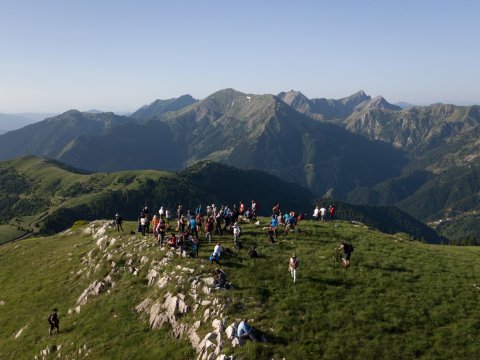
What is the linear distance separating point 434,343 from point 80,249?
48681 millimetres

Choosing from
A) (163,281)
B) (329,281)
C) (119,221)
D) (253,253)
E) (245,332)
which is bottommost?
(163,281)

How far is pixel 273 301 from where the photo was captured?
34062mm

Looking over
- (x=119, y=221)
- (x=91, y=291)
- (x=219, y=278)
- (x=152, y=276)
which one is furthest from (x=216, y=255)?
(x=119, y=221)

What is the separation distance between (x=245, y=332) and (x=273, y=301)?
211 inches

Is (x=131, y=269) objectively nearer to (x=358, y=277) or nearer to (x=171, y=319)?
(x=171, y=319)

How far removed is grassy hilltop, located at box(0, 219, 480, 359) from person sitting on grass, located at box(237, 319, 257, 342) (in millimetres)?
870

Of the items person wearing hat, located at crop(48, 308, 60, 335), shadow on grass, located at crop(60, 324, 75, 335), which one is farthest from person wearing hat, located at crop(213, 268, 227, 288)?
person wearing hat, located at crop(48, 308, 60, 335)

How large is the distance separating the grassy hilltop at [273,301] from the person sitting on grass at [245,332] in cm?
87

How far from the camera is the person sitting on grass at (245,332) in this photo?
2938 cm

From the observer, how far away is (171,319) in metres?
35.2

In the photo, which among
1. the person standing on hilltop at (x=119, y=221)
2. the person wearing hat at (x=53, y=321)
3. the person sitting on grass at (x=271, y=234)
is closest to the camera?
the person wearing hat at (x=53, y=321)

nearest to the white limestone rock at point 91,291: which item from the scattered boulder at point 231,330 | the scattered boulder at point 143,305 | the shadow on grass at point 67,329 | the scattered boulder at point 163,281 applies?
the shadow on grass at point 67,329

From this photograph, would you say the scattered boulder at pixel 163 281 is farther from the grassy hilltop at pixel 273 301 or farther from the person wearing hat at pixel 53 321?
the person wearing hat at pixel 53 321

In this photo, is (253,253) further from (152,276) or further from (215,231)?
(152,276)
